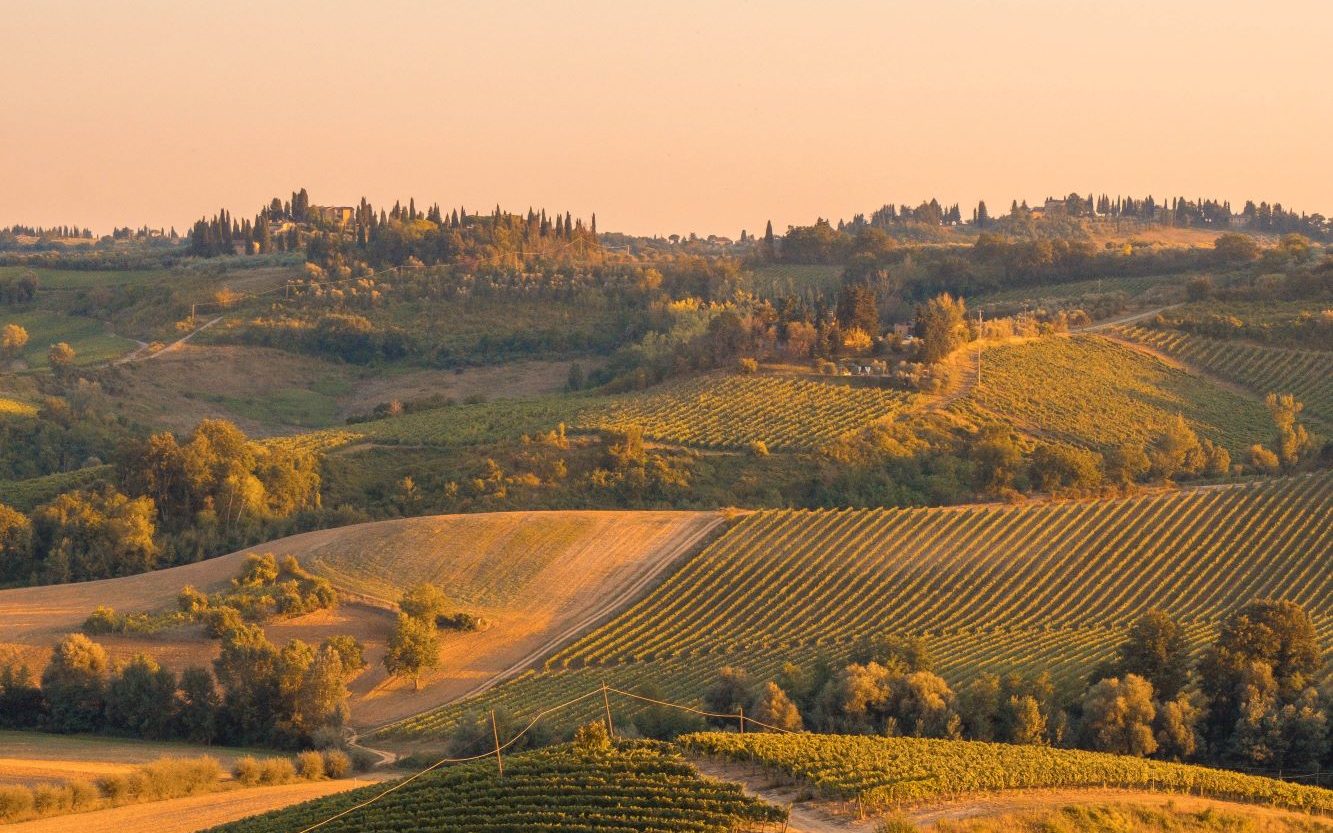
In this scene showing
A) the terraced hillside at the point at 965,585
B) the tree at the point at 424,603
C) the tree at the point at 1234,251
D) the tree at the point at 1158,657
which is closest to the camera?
the tree at the point at 1158,657

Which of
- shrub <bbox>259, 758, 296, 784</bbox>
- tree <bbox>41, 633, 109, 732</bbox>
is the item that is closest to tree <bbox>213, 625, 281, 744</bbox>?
tree <bbox>41, 633, 109, 732</bbox>

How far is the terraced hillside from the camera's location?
4706 cm

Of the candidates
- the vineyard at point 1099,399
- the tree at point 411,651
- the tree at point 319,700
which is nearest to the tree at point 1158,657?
the tree at point 411,651

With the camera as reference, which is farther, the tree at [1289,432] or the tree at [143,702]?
the tree at [1289,432]

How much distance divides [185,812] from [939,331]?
54308mm

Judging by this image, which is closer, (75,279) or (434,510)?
(434,510)

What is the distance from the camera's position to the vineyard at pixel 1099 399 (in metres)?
75.5

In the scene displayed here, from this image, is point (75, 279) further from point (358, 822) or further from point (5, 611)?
point (358, 822)

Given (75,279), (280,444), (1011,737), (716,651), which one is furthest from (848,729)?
(75,279)

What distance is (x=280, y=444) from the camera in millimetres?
78562

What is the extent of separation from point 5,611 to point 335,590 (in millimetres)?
10276

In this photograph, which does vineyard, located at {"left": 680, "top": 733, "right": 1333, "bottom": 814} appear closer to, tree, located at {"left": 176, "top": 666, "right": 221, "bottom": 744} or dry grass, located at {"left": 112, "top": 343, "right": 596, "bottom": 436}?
tree, located at {"left": 176, "top": 666, "right": 221, "bottom": 744}

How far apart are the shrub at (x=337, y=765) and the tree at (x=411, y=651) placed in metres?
8.99

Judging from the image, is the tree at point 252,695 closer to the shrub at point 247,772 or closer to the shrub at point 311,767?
the shrub at point 311,767
